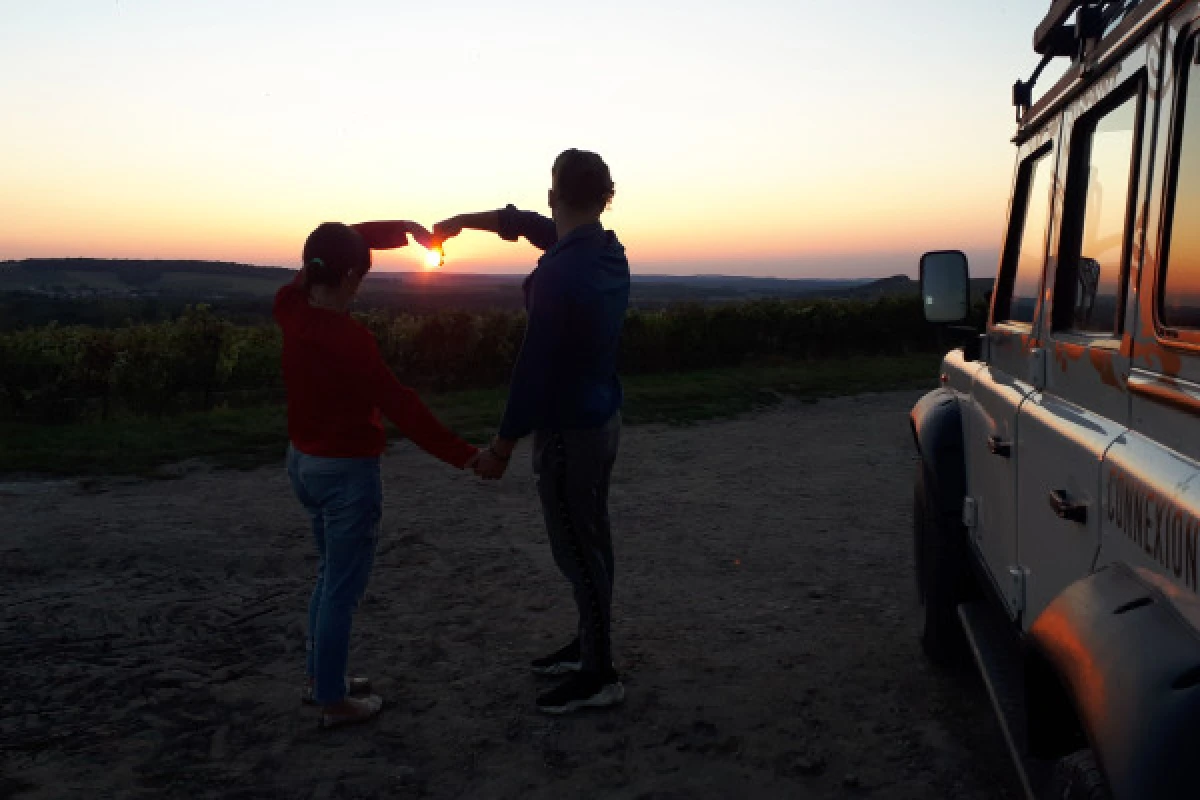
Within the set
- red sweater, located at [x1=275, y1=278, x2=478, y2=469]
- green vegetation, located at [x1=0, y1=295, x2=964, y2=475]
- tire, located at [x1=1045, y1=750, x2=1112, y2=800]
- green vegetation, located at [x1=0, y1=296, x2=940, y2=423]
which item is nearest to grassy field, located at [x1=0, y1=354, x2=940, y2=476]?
green vegetation, located at [x1=0, y1=295, x2=964, y2=475]

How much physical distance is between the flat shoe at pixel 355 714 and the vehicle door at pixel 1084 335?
2388 millimetres

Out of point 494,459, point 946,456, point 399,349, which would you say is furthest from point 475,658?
point 399,349

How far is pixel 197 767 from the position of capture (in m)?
3.43

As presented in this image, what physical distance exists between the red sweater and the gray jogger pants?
35 cm

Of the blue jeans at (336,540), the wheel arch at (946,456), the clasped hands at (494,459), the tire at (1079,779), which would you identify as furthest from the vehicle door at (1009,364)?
A: the blue jeans at (336,540)

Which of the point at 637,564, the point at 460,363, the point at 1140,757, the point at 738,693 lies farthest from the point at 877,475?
the point at 460,363

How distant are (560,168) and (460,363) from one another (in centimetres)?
1357

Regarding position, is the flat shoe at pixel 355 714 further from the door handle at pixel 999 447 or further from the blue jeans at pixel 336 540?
the door handle at pixel 999 447

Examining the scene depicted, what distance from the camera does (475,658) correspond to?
4.48 metres

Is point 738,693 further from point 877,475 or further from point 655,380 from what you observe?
point 655,380

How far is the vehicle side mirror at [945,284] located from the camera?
3768 mm

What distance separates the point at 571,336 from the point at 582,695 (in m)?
1.40

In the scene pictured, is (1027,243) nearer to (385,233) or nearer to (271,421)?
(385,233)

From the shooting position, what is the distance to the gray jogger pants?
3607mm
